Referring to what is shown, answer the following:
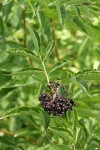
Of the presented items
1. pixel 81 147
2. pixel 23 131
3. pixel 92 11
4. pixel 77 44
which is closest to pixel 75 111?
pixel 81 147

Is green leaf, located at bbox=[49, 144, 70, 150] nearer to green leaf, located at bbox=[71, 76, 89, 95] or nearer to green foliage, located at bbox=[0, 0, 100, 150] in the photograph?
green foliage, located at bbox=[0, 0, 100, 150]

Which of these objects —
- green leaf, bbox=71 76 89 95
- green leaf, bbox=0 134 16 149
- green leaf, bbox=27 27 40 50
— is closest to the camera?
green leaf, bbox=71 76 89 95

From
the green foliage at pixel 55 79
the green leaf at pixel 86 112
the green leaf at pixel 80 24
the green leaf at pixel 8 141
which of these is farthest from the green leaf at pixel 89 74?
the green leaf at pixel 8 141

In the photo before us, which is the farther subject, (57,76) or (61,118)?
(57,76)

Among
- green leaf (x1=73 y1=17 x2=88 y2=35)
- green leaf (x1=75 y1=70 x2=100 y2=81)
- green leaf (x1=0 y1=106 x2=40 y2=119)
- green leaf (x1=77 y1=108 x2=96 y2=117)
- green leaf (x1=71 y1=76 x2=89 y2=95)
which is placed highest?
green leaf (x1=73 y1=17 x2=88 y2=35)

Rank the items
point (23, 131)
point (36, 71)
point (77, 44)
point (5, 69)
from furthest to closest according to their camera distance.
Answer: point (77, 44) < point (23, 131) < point (5, 69) < point (36, 71)

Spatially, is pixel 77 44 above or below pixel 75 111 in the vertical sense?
below

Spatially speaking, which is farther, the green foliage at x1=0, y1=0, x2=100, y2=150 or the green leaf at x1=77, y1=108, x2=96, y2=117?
the green leaf at x1=77, y1=108, x2=96, y2=117

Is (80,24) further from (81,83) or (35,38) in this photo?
(81,83)

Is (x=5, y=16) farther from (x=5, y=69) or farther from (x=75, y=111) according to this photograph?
(x=75, y=111)

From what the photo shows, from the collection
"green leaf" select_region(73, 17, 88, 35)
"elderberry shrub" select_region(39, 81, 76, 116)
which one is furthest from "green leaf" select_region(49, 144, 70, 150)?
"green leaf" select_region(73, 17, 88, 35)
